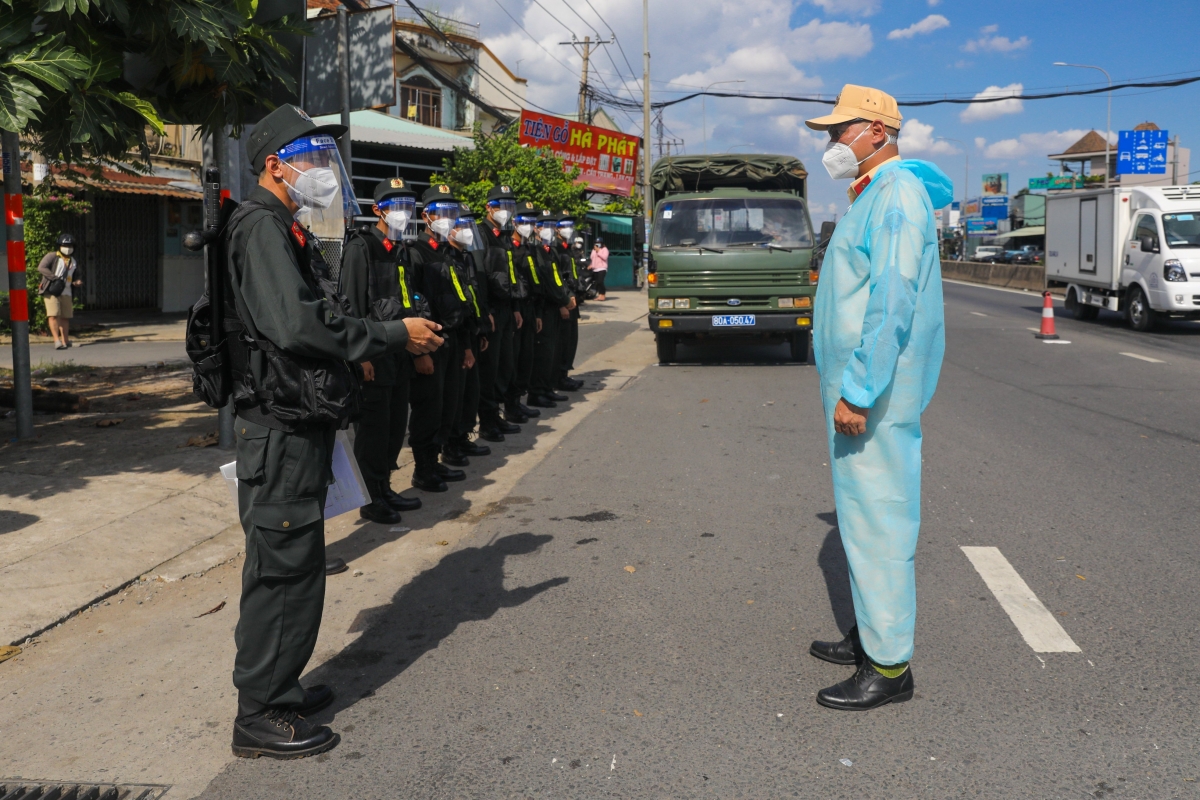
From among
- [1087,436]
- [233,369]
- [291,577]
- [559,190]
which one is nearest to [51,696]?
[291,577]

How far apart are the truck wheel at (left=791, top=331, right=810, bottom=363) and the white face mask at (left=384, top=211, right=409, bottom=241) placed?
8.13m

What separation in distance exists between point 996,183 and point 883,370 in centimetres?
13481

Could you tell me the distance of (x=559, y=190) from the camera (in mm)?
24562

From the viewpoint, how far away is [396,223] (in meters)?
6.15

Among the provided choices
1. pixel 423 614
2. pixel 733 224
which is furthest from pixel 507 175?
pixel 423 614

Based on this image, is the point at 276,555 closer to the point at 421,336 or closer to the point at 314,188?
the point at 421,336

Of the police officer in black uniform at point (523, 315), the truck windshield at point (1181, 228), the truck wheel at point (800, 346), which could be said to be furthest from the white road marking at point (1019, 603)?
the truck windshield at point (1181, 228)

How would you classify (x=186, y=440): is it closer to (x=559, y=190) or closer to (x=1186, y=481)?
(x=1186, y=481)

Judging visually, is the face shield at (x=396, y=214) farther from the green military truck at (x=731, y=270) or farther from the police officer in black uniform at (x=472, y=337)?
the green military truck at (x=731, y=270)

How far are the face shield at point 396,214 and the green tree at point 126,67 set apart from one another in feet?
2.89

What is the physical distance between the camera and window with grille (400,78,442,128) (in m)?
36.7

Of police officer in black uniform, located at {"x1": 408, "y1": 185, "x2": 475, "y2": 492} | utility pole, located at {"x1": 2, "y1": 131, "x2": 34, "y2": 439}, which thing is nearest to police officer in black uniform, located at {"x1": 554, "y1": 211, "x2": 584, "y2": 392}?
police officer in black uniform, located at {"x1": 408, "y1": 185, "x2": 475, "y2": 492}

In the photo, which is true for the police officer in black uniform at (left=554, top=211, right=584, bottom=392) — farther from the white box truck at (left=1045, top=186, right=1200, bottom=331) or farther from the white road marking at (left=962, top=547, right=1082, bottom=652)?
the white box truck at (left=1045, top=186, right=1200, bottom=331)

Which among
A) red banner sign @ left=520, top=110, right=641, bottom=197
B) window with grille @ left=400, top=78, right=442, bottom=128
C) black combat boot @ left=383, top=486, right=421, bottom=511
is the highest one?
window with grille @ left=400, top=78, right=442, bottom=128
